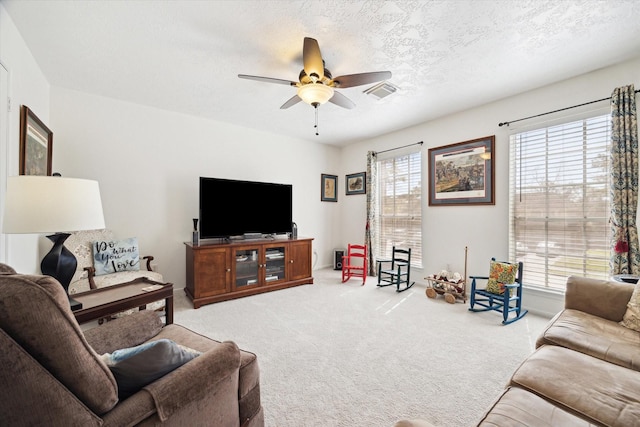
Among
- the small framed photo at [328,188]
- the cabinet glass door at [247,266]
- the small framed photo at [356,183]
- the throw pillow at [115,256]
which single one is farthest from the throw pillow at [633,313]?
the throw pillow at [115,256]

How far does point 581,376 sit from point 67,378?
1990 millimetres

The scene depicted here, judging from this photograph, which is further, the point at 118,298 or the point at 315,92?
the point at 315,92

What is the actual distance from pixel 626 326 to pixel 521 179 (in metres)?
2.02

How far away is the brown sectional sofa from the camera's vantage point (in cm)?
100

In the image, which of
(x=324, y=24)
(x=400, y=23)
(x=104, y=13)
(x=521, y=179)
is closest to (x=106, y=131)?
(x=104, y=13)

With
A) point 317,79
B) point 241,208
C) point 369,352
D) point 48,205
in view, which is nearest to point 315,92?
point 317,79

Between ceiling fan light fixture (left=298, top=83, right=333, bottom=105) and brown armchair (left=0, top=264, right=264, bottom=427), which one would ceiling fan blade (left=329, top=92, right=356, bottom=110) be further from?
brown armchair (left=0, top=264, right=264, bottom=427)

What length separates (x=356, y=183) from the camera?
5.47 m

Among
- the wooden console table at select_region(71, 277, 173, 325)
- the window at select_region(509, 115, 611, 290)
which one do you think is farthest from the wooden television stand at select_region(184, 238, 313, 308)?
the window at select_region(509, 115, 611, 290)

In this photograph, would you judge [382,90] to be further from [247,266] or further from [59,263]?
[59,263]

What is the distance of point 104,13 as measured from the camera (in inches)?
76.6

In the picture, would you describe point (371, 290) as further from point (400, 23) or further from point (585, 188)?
point (400, 23)

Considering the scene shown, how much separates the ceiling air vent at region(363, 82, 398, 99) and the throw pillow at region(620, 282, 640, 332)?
2.64 metres

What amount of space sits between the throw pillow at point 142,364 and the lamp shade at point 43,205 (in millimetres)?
796
